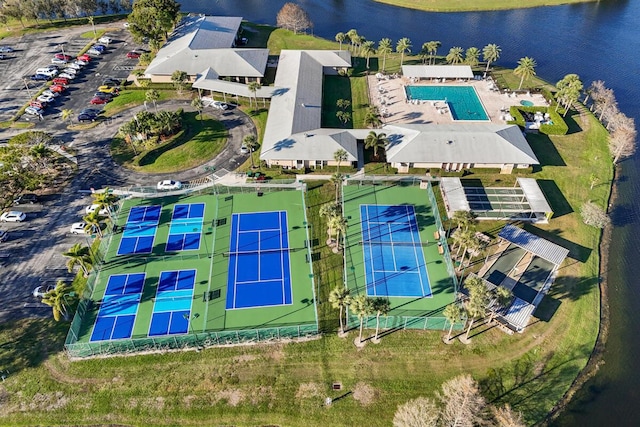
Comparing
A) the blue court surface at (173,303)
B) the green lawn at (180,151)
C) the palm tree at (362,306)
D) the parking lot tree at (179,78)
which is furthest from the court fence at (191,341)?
the parking lot tree at (179,78)

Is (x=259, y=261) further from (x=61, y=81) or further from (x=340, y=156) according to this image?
(x=61, y=81)

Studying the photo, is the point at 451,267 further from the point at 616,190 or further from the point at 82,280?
the point at 82,280

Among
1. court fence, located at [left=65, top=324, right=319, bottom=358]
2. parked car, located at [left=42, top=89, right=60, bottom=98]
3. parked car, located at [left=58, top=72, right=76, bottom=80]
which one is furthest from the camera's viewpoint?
parked car, located at [left=58, top=72, right=76, bottom=80]

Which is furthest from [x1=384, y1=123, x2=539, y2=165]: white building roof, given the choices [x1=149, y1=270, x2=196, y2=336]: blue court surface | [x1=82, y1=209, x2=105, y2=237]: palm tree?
[x1=82, y1=209, x2=105, y2=237]: palm tree

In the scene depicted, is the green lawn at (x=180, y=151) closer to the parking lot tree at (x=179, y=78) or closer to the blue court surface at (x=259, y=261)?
the parking lot tree at (x=179, y=78)

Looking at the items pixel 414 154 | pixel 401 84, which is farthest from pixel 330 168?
pixel 401 84

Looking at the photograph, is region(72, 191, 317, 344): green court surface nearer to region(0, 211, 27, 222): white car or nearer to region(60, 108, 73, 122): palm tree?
region(0, 211, 27, 222): white car
